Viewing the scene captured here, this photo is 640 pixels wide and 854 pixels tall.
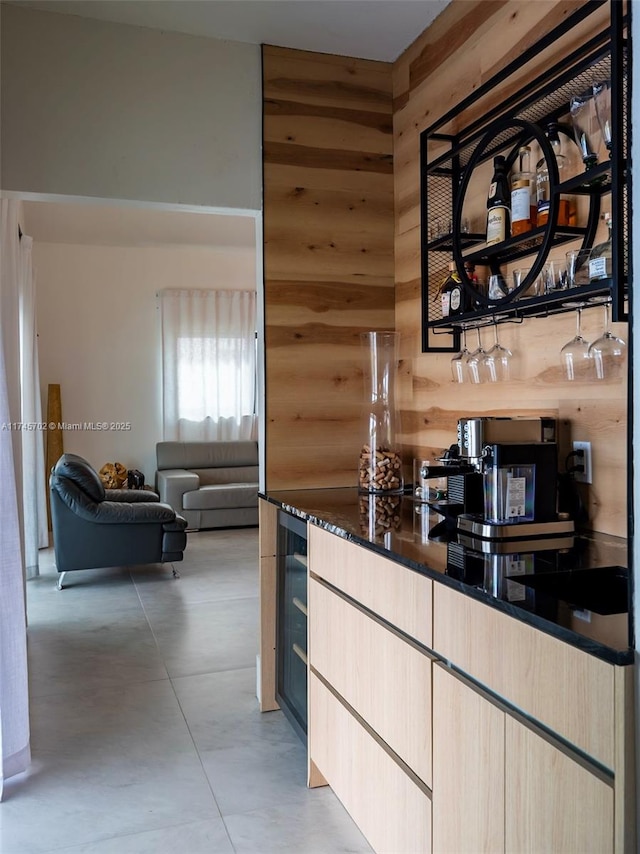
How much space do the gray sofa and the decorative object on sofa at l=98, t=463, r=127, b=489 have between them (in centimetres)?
38

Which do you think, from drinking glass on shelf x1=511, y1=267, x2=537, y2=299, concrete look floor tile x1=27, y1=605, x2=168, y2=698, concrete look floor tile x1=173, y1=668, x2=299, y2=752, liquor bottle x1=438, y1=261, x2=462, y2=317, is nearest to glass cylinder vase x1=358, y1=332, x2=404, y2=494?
liquor bottle x1=438, y1=261, x2=462, y2=317

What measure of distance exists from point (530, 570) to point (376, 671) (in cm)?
53

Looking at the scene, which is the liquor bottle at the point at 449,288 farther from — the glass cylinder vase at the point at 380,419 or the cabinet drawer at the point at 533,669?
the cabinet drawer at the point at 533,669

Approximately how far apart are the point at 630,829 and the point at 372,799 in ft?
3.18

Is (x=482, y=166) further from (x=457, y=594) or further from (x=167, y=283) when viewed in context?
(x=167, y=283)

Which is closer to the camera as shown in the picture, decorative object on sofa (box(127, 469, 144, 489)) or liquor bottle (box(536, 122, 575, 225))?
liquor bottle (box(536, 122, 575, 225))

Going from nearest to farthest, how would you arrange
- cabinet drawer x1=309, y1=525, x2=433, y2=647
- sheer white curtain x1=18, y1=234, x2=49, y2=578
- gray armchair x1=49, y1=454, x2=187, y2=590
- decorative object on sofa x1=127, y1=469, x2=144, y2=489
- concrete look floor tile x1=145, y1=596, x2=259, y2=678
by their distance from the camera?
cabinet drawer x1=309, y1=525, x2=433, y2=647
concrete look floor tile x1=145, y1=596, x2=259, y2=678
gray armchair x1=49, y1=454, x2=187, y2=590
sheer white curtain x1=18, y1=234, x2=49, y2=578
decorative object on sofa x1=127, y1=469, x2=144, y2=489

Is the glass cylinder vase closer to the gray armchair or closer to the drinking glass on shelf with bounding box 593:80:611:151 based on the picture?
the drinking glass on shelf with bounding box 593:80:611:151

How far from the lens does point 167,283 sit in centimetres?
762

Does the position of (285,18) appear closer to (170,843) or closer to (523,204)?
(523,204)

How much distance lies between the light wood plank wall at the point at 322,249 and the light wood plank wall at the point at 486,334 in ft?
0.35

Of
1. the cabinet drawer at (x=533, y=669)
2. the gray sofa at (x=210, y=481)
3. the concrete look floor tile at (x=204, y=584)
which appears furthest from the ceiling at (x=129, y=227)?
the cabinet drawer at (x=533, y=669)

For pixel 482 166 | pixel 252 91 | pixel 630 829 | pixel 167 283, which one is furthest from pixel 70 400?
pixel 630 829

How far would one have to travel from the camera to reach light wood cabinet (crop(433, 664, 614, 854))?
1072 mm
